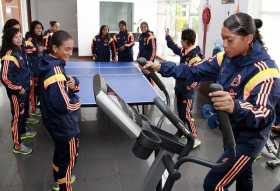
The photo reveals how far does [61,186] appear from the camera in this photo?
2500 millimetres

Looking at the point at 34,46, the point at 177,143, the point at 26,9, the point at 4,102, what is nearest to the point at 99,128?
the point at 34,46

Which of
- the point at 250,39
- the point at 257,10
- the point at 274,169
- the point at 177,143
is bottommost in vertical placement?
the point at 274,169

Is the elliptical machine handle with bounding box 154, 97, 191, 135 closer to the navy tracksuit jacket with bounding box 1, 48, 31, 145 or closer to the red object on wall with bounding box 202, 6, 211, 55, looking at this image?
the navy tracksuit jacket with bounding box 1, 48, 31, 145

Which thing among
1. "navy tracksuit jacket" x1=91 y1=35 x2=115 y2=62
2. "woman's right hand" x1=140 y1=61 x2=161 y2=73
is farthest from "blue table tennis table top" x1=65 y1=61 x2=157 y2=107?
"woman's right hand" x1=140 y1=61 x2=161 y2=73

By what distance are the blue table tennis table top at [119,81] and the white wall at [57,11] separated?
6.11 metres

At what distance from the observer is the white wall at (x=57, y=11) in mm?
11578

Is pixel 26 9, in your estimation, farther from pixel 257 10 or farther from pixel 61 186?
pixel 61 186

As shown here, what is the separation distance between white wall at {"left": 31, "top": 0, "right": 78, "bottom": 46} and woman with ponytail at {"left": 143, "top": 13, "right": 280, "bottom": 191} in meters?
10.7

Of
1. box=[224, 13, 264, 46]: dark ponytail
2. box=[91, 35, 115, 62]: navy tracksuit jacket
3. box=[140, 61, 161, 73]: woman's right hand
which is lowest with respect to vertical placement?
box=[91, 35, 115, 62]: navy tracksuit jacket

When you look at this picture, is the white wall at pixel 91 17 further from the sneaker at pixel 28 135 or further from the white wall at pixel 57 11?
the sneaker at pixel 28 135

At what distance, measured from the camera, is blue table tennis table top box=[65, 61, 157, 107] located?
3883 millimetres

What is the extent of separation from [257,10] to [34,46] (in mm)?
3748

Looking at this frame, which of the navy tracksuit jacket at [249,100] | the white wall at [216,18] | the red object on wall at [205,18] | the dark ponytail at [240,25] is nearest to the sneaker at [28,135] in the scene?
the navy tracksuit jacket at [249,100]

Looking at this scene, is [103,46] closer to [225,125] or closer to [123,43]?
[123,43]
